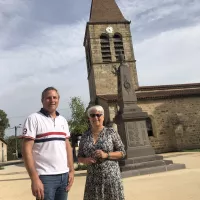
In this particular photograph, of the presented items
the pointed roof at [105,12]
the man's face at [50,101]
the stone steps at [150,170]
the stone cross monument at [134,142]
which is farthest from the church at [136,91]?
the man's face at [50,101]

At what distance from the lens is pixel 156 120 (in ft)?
66.8

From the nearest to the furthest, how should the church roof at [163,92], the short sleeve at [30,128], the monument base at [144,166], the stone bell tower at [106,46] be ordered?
1. the short sleeve at [30,128]
2. the monument base at [144,166]
3. the church roof at [163,92]
4. the stone bell tower at [106,46]

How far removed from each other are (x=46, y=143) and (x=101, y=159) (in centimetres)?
67

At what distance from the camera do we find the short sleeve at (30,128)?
2.42 metres

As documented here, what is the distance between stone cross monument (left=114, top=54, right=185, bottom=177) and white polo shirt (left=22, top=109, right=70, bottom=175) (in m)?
5.78

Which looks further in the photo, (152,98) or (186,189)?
(152,98)

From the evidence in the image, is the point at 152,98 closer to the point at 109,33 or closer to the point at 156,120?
the point at 156,120

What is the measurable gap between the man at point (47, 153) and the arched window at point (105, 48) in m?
22.0

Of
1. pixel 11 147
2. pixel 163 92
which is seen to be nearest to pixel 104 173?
pixel 163 92

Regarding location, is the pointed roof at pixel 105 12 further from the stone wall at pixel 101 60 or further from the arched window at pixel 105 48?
the arched window at pixel 105 48

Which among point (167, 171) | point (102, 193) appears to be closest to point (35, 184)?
point (102, 193)

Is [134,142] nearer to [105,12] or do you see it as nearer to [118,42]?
[118,42]

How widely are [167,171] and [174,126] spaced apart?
474 inches

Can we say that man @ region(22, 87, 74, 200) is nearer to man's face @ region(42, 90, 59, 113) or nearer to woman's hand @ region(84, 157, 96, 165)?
man's face @ region(42, 90, 59, 113)
